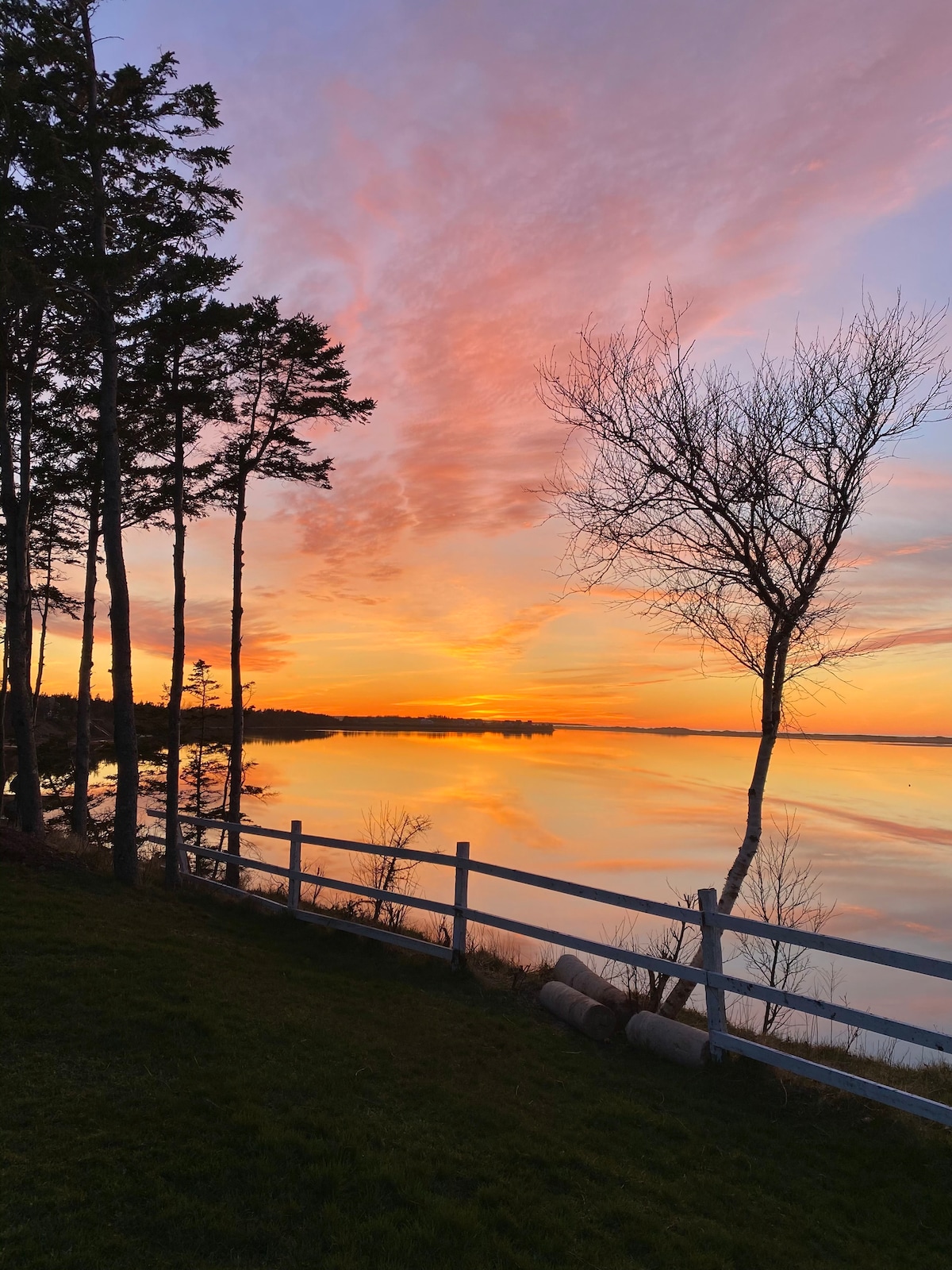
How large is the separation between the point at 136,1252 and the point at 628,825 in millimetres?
37637

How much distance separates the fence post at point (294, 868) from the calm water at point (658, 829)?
11.5 metres

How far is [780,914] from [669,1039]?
8.21m

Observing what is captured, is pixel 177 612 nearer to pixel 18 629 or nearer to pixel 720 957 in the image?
pixel 18 629

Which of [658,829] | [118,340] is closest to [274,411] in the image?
[118,340]

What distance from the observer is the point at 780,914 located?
14633 millimetres

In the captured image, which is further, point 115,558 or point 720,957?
point 115,558

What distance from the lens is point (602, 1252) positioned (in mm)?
4301

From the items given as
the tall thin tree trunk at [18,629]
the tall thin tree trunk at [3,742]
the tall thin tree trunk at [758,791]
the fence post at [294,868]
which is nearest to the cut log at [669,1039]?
the tall thin tree trunk at [758,791]

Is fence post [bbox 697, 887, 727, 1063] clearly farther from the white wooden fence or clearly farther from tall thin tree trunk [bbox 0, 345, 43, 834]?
tall thin tree trunk [bbox 0, 345, 43, 834]

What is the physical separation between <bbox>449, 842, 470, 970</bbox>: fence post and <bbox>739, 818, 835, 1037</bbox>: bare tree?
3.97 metres

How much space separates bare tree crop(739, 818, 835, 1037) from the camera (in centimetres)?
1444

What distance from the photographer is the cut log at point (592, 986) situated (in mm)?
8602

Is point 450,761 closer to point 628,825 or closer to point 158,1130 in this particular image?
point 628,825

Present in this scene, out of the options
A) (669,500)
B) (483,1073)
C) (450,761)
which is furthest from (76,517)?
(450,761)
